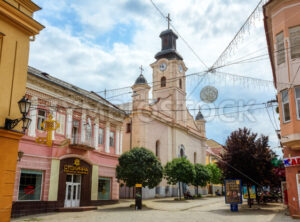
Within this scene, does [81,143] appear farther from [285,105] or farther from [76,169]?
[285,105]

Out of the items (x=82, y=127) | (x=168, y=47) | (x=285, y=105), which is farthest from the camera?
(x=168, y=47)

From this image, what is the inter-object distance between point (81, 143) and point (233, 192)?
11.2 metres

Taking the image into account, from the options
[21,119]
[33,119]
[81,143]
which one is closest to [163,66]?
[81,143]

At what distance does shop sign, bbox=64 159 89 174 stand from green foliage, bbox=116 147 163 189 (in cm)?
279

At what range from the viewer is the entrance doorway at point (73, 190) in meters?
21.1

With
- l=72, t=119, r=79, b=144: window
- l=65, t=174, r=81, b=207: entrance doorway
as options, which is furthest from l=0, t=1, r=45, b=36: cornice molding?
l=65, t=174, r=81, b=207: entrance doorway

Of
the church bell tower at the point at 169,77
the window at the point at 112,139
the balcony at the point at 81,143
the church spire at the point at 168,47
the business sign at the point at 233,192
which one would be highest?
the church spire at the point at 168,47

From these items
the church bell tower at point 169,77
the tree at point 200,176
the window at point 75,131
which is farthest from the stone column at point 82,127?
the church bell tower at point 169,77

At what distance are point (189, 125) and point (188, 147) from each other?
3920mm

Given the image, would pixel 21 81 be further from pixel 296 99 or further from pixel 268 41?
pixel 268 41

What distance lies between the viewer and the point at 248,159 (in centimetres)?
2075

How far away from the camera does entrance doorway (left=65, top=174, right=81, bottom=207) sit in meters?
21.1

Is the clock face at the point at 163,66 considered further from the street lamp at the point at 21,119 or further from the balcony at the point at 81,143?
the street lamp at the point at 21,119

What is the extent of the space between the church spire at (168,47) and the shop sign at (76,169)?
26.9 meters
